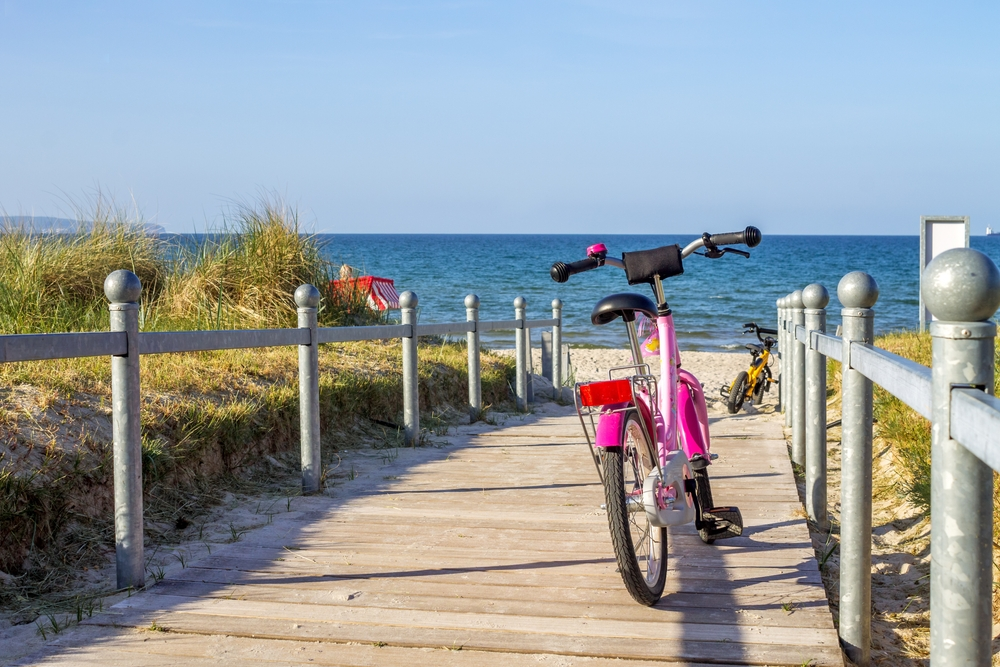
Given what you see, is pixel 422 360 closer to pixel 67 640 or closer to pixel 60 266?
pixel 60 266

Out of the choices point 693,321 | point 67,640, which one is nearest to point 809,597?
point 67,640

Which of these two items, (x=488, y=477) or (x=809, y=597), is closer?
(x=809, y=597)

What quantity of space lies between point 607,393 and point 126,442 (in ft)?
5.78

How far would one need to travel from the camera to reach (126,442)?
3.40 metres

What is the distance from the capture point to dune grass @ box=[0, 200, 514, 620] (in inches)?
152

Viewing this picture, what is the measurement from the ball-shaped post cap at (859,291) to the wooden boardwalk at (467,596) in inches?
41.3

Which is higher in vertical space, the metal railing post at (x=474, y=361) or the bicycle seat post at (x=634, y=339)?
the bicycle seat post at (x=634, y=339)

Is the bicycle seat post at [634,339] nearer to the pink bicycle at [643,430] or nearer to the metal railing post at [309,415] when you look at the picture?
the pink bicycle at [643,430]

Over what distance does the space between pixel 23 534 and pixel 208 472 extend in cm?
137

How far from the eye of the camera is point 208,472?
500 cm

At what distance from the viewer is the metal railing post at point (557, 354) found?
10.9 meters

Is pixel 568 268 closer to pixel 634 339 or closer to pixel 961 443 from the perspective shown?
pixel 634 339

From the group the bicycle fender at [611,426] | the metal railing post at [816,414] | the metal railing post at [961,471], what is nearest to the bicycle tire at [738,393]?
the metal railing post at [816,414]

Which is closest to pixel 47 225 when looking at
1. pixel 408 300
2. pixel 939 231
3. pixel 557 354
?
pixel 408 300
